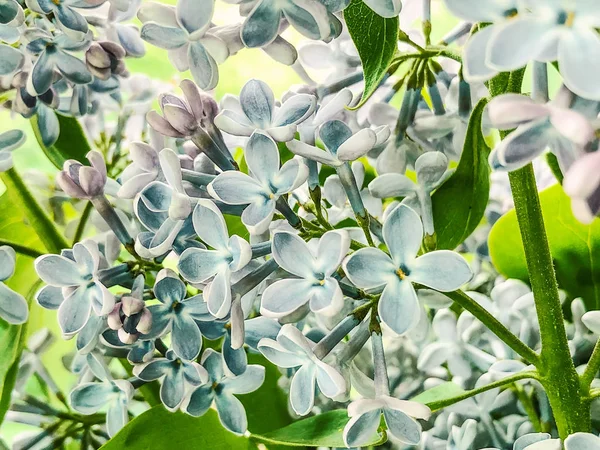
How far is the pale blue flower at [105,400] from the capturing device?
0.45 meters

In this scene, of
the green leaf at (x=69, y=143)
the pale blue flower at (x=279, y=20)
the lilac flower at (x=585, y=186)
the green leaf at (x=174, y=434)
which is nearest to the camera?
the lilac flower at (x=585, y=186)

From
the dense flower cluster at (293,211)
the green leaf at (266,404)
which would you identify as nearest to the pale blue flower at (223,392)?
the dense flower cluster at (293,211)

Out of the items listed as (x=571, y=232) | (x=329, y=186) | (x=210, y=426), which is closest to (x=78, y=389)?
(x=210, y=426)

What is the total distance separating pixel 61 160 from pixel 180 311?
214 millimetres

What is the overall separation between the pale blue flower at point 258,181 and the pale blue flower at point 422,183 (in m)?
0.09

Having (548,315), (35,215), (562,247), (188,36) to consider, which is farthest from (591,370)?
(35,215)

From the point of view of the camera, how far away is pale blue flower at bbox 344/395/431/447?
34 centimetres

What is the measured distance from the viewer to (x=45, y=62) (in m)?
0.44

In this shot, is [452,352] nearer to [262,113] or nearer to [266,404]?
[266,404]

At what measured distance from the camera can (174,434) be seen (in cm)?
46

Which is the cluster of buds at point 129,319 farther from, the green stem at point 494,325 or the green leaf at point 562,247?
the green leaf at point 562,247

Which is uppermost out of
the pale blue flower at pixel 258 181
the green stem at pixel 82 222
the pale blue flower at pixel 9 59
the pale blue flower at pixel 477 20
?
the pale blue flower at pixel 477 20

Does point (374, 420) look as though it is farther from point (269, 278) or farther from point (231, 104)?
point (231, 104)

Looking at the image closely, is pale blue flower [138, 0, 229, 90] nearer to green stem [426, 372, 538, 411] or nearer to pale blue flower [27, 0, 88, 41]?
pale blue flower [27, 0, 88, 41]
